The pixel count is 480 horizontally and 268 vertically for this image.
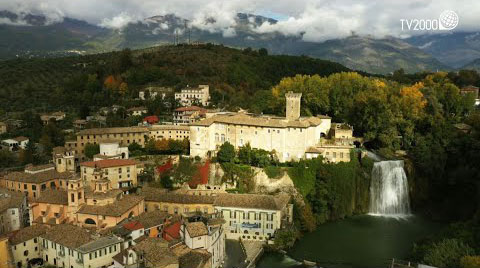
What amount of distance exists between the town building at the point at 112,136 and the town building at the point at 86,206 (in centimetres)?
1306

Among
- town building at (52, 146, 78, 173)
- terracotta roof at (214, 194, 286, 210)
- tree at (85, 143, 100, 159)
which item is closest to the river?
terracotta roof at (214, 194, 286, 210)

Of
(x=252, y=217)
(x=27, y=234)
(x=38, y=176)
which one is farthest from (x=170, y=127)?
(x=27, y=234)

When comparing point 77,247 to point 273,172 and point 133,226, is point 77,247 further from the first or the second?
point 273,172

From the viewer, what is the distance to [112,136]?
5166 centimetres

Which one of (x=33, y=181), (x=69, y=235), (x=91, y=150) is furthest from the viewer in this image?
(x=91, y=150)

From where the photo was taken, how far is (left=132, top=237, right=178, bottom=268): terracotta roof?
1069 inches

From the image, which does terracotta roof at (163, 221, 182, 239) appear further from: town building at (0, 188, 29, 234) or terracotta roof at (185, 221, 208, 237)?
town building at (0, 188, 29, 234)

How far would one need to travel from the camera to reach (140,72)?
86.4 meters

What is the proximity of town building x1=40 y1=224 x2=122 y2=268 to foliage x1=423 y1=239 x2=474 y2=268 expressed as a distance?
19.7m

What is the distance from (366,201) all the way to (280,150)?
32.1 ft

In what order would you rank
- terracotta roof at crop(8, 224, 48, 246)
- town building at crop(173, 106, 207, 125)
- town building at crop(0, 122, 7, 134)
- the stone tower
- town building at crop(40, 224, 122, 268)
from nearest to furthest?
town building at crop(40, 224, 122, 268) < terracotta roof at crop(8, 224, 48, 246) < the stone tower < town building at crop(0, 122, 7, 134) < town building at crop(173, 106, 207, 125)

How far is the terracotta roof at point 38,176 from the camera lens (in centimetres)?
3967

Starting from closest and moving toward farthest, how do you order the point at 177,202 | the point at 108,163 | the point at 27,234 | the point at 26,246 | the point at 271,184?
the point at 26,246
the point at 27,234
the point at 177,202
the point at 108,163
the point at 271,184

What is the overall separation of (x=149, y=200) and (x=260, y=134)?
1291 cm
